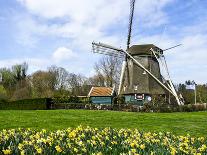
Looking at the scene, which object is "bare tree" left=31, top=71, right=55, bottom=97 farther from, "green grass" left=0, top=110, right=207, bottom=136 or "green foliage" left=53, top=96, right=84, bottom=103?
"green grass" left=0, top=110, right=207, bottom=136

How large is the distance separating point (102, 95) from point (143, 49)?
8.26m

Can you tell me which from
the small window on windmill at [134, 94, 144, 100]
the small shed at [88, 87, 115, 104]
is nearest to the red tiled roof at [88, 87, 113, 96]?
the small shed at [88, 87, 115, 104]

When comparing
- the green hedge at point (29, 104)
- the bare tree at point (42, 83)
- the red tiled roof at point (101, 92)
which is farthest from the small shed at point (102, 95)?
the bare tree at point (42, 83)

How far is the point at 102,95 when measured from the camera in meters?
50.9

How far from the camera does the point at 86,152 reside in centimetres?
518

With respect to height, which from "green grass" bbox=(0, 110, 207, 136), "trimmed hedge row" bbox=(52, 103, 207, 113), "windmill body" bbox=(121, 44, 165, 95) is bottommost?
"green grass" bbox=(0, 110, 207, 136)

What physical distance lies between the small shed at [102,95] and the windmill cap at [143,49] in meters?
6.23

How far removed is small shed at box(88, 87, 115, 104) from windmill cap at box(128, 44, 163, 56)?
6.23 m

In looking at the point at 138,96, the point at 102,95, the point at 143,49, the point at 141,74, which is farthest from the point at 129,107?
the point at 143,49

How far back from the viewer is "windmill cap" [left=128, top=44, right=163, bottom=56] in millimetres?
49156

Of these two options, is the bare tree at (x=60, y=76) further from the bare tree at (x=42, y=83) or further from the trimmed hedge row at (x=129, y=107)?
the trimmed hedge row at (x=129, y=107)

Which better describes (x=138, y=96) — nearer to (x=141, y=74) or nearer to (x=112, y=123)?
(x=141, y=74)

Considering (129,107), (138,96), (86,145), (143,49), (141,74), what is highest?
(143,49)

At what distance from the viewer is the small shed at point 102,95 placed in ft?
167
